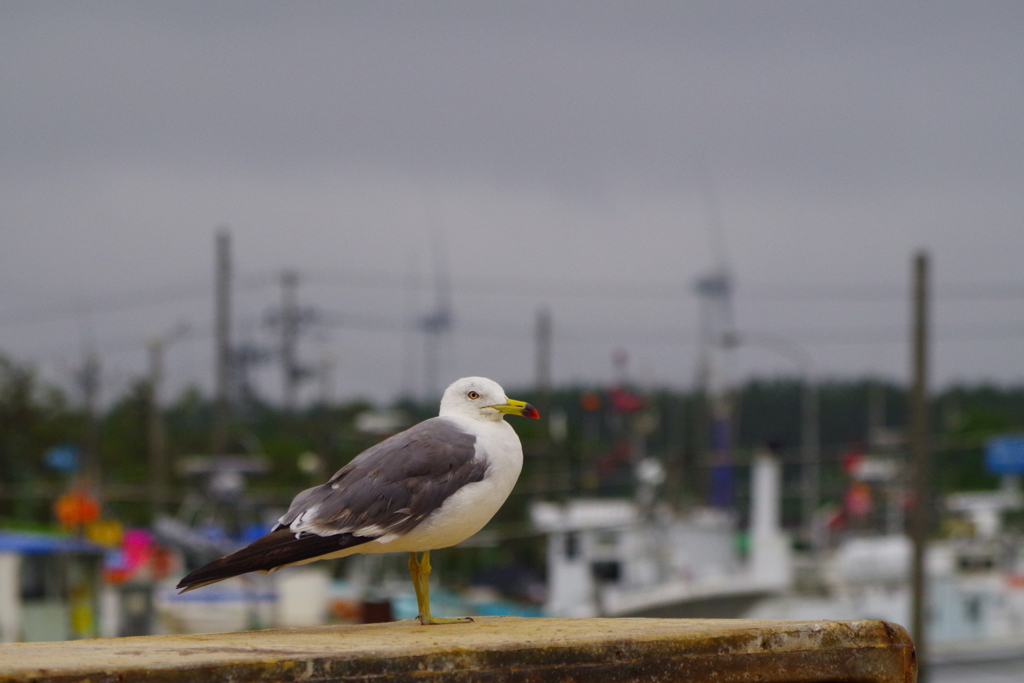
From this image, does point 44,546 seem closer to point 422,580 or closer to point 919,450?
point 919,450

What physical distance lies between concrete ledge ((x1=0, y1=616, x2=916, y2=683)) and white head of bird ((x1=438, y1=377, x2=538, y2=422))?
2.62ft

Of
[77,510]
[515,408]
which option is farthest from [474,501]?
[77,510]

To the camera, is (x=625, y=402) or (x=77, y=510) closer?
(x=77, y=510)

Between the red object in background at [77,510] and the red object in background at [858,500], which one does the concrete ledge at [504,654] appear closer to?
the red object in background at [77,510]

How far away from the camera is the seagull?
14.4 feet

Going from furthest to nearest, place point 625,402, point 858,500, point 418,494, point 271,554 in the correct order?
1. point 625,402
2. point 858,500
3. point 418,494
4. point 271,554

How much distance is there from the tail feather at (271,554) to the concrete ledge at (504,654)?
22 cm

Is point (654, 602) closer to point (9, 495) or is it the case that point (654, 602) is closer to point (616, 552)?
point (616, 552)

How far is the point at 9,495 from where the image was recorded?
4450 centimetres

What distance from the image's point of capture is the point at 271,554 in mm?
4266

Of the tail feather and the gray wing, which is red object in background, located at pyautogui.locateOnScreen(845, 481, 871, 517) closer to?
the gray wing

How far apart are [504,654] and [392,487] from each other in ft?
2.58

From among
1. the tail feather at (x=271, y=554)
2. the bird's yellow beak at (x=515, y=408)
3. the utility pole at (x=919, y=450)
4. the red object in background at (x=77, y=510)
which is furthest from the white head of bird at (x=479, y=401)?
the utility pole at (x=919, y=450)

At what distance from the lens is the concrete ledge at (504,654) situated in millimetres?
3721
